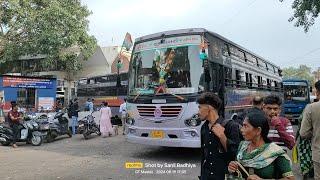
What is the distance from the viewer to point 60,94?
36438 mm

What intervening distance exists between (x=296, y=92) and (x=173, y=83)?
752 inches

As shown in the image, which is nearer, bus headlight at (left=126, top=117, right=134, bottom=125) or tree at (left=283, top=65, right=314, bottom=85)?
bus headlight at (left=126, top=117, right=134, bottom=125)

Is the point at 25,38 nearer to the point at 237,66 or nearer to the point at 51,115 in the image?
the point at 51,115

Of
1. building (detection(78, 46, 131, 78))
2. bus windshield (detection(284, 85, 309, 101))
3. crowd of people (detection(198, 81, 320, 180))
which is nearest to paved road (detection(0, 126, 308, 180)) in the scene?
crowd of people (detection(198, 81, 320, 180))

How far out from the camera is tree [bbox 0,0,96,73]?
28.9 metres

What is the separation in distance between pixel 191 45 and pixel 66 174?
4.39 meters

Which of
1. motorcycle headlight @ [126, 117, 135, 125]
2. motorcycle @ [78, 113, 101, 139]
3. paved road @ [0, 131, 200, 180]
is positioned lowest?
paved road @ [0, 131, 200, 180]

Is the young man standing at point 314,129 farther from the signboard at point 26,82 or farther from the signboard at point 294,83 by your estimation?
the signboard at point 294,83

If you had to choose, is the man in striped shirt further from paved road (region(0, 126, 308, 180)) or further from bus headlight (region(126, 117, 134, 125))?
bus headlight (region(126, 117, 134, 125))

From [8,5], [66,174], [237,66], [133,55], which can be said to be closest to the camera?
[66,174]

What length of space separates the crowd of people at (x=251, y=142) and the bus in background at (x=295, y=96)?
21.3 meters

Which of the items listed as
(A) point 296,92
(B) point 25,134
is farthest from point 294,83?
(B) point 25,134

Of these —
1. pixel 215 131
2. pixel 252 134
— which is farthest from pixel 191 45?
pixel 252 134

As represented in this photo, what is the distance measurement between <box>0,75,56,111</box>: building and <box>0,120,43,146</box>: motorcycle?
311 cm
